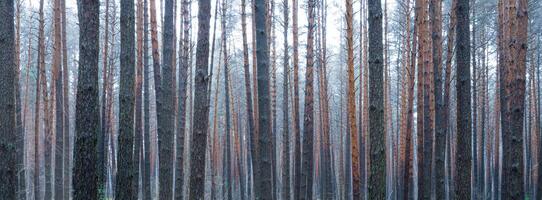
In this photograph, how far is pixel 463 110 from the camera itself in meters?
6.08

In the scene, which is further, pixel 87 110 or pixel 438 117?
pixel 438 117

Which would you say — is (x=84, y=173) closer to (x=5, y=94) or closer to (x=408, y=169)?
(x=5, y=94)

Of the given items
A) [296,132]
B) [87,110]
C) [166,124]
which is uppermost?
[87,110]

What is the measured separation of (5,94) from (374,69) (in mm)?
4072

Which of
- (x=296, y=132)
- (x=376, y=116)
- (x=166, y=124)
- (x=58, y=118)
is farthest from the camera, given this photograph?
(x=296, y=132)

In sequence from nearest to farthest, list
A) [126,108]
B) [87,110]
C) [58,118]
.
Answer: [87,110], [126,108], [58,118]

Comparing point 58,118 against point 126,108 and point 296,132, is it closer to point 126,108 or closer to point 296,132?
point 126,108

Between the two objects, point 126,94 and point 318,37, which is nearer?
point 126,94

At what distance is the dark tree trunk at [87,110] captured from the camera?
4879mm

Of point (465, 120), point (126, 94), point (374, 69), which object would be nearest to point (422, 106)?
point (465, 120)

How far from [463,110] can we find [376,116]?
3.94ft

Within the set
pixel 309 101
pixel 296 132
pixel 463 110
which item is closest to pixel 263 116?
pixel 463 110

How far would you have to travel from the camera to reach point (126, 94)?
6.41m

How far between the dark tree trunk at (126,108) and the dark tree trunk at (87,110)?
1.37 m
